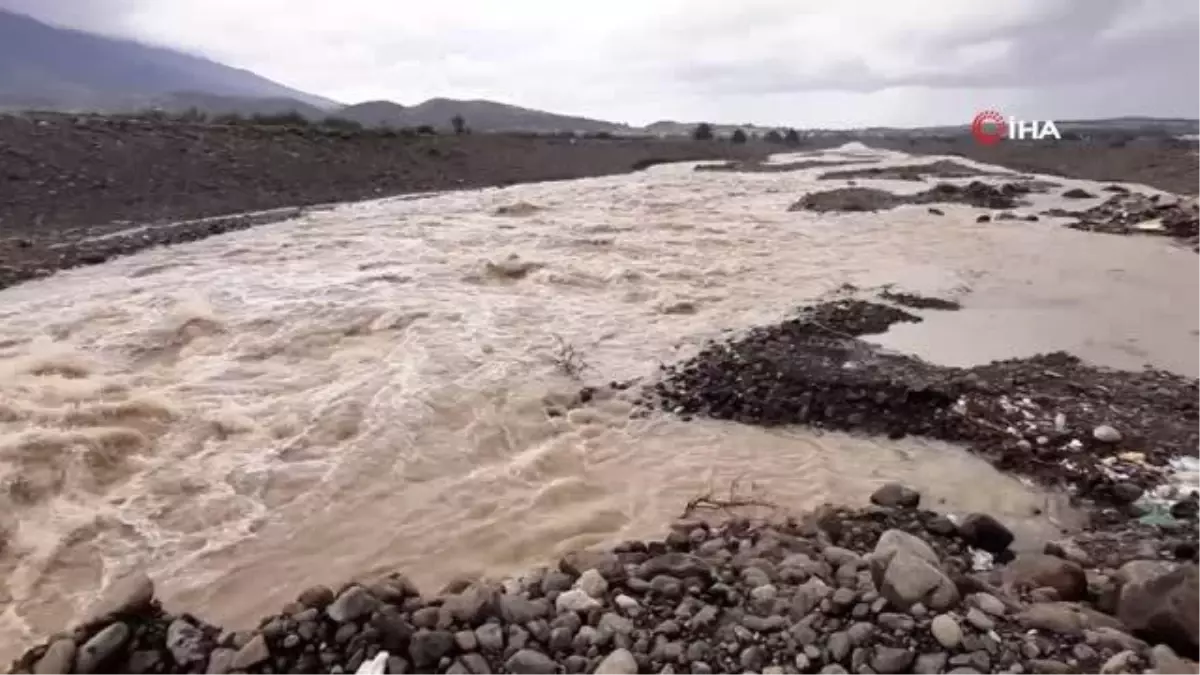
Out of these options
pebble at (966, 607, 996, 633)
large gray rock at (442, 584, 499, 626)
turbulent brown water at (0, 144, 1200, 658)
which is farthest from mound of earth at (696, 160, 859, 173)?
pebble at (966, 607, 996, 633)

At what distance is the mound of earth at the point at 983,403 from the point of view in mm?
7195

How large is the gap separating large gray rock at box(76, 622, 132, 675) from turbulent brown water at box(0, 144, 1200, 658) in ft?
3.11

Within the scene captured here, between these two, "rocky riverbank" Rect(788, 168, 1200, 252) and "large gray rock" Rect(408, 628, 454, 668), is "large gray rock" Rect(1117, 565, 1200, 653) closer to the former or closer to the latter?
"large gray rock" Rect(408, 628, 454, 668)

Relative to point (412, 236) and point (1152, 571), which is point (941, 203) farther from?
point (1152, 571)

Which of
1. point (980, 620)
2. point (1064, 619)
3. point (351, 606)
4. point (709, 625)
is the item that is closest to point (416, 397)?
point (351, 606)

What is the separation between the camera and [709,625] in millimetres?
4547

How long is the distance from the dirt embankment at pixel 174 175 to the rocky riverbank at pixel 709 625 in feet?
43.3

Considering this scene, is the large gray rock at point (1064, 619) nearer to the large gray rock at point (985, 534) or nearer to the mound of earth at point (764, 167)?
the large gray rock at point (985, 534)

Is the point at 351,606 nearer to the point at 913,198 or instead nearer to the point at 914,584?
the point at 914,584

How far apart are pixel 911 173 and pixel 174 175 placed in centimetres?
3303

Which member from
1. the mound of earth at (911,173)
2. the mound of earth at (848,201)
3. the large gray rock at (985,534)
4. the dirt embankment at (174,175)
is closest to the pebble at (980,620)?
the large gray rock at (985,534)

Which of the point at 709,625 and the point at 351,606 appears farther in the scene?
the point at 351,606

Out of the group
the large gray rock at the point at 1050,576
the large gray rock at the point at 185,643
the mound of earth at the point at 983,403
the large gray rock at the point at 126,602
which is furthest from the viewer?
the mound of earth at the point at 983,403

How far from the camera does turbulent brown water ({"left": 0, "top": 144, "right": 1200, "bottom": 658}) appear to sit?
6.52m
